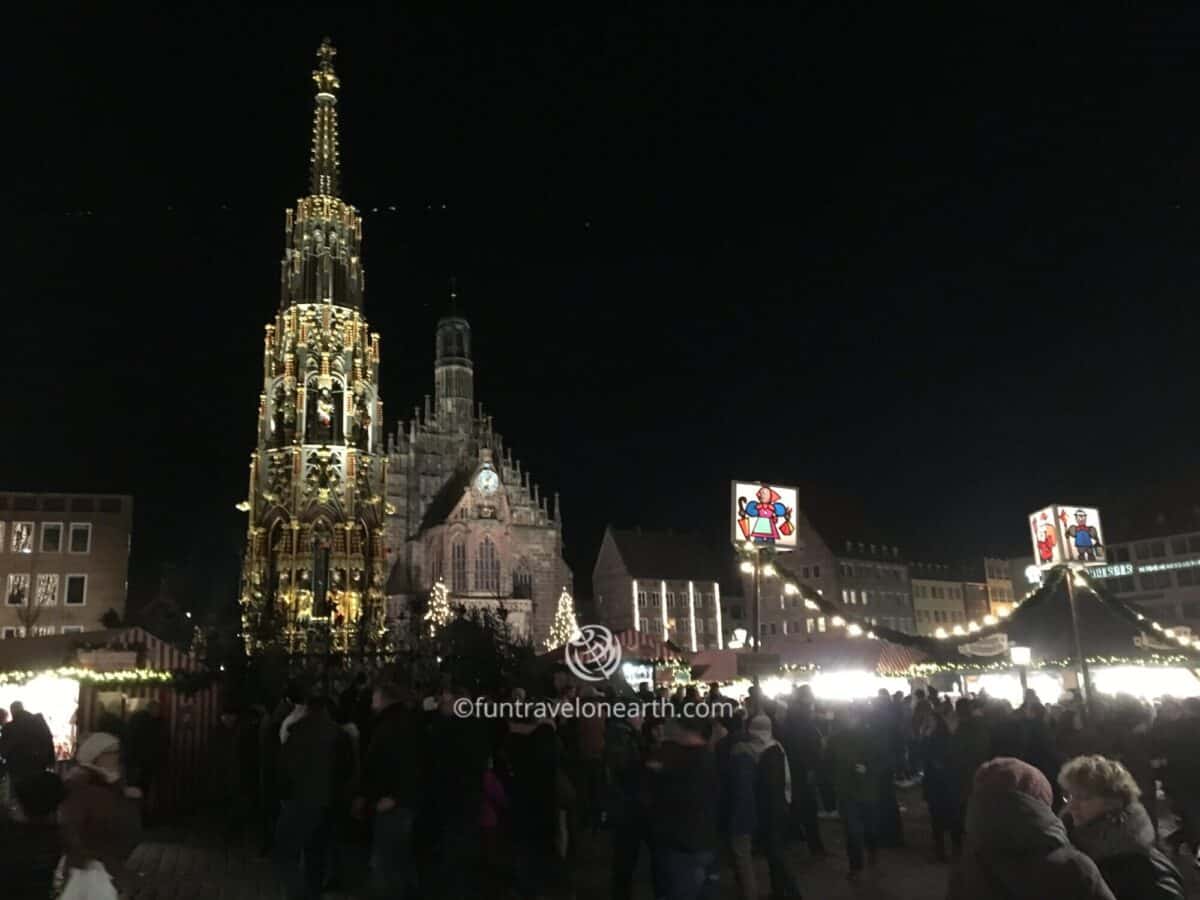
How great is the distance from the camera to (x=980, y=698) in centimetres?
1421

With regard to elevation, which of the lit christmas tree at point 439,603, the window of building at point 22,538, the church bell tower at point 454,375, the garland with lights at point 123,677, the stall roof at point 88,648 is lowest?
the garland with lights at point 123,677

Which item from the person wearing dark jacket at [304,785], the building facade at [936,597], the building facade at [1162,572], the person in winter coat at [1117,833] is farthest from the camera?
the building facade at [936,597]

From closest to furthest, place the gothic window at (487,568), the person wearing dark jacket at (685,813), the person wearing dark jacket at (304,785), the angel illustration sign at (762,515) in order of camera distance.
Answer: the person wearing dark jacket at (685,813)
the person wearing dark jacket at (304,785)
the angel illustration sign at (762,515)
the gothic window at (487,568)

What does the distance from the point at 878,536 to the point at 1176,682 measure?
51.9 m

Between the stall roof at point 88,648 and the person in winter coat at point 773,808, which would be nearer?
the person in winter coat at point 773,808

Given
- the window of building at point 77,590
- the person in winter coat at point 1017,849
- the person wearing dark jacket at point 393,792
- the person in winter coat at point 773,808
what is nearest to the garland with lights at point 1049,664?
the person in winter coat at point 773,808

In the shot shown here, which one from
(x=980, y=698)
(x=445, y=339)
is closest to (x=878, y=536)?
(x=445, y=339)

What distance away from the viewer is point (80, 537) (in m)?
59.7

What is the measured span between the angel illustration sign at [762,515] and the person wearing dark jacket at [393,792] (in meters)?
8.45

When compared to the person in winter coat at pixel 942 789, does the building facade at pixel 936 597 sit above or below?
above

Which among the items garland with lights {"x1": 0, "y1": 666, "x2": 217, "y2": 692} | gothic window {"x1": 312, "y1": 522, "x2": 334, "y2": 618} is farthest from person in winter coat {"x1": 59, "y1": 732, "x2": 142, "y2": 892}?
gothic window {"x1": 312, "y1": 522, "x2": 334, "y2": 618}

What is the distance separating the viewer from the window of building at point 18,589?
57.2m

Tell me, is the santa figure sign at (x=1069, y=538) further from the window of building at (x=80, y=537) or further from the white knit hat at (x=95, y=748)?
the window of building at (x=80, y=537)

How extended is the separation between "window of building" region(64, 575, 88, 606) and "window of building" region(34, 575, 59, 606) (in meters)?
0.66
